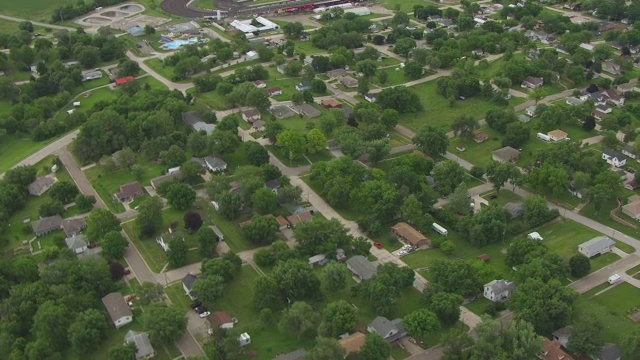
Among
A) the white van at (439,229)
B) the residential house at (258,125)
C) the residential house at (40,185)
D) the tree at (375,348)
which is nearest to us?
the tree at (375,348)

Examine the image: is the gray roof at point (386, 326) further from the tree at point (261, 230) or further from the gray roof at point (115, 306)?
the gray roof at point (115, 306)

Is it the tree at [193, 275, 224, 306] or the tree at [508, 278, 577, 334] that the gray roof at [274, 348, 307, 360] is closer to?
the tree at [193, 275, 224, 306]

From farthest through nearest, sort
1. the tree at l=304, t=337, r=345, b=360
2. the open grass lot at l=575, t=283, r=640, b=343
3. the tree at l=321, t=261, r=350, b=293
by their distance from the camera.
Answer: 1. the tree at l=321, t=261, r=350, b=293
2. the open grass lot at l=575, t=283, r=640, b=343
3. the tree at l=304, t=337, r=345, b=360

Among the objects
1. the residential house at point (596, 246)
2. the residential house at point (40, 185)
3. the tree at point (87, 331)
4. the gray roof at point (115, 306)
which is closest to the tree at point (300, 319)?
the gray roof at point (115, 306)

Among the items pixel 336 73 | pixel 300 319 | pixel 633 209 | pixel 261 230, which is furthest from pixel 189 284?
pixel 336 73

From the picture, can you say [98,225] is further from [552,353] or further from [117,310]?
[552,353]

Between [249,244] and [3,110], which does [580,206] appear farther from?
[3,110]

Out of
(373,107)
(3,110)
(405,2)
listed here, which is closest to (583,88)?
(373,107)

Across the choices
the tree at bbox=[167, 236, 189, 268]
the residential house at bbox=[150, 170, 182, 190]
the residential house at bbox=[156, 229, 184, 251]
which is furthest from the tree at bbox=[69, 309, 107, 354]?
the residential house at bbox=[150, 170, 182, 190]
